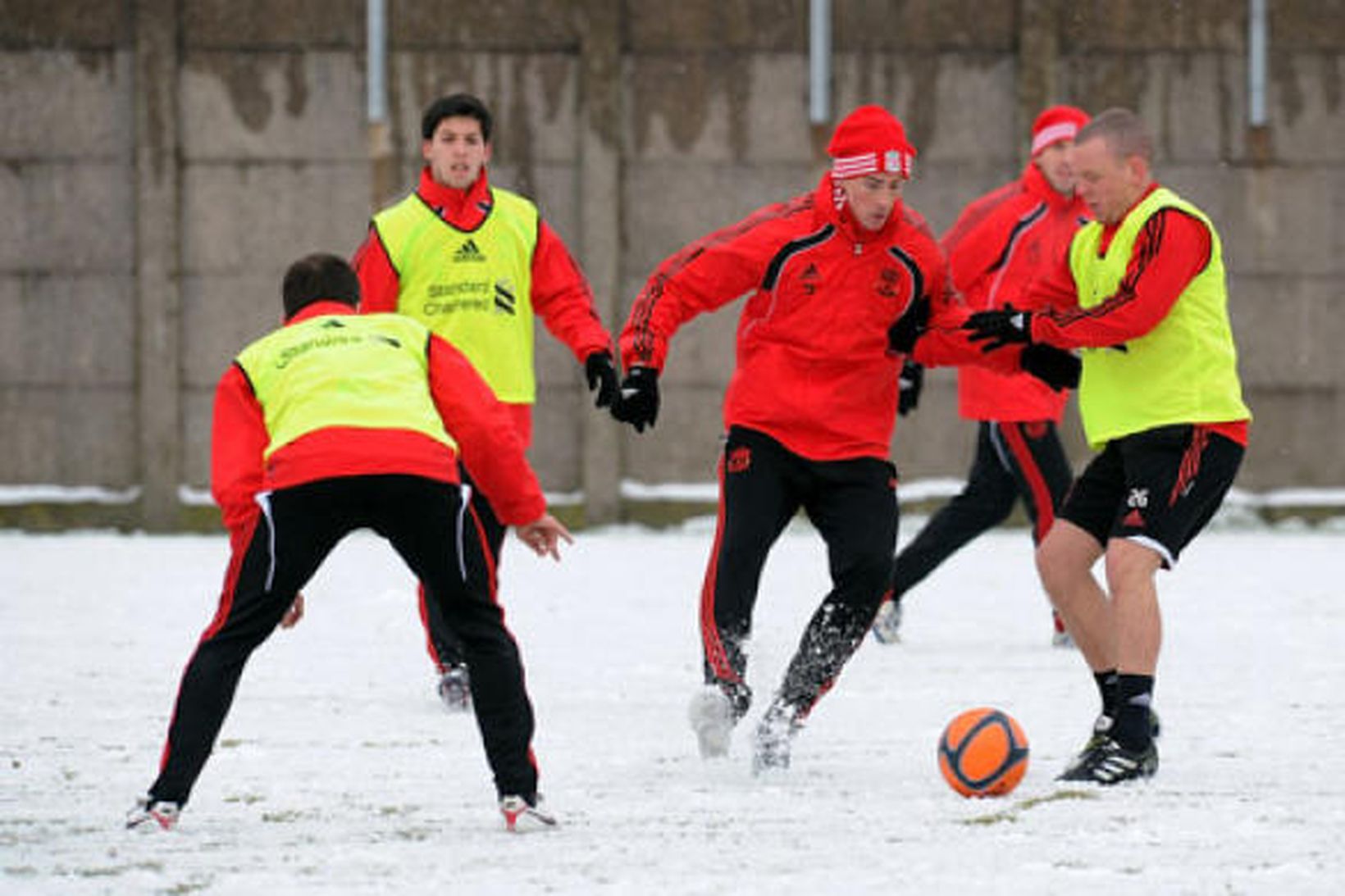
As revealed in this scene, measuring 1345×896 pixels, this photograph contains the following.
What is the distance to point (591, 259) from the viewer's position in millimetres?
13773

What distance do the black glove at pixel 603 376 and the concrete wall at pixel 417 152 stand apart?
271 inches

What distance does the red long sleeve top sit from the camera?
5703mm

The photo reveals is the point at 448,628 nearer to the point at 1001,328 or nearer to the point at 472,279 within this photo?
the point at 472,279

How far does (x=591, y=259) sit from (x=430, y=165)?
635cm

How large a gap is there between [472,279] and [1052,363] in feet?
6.79

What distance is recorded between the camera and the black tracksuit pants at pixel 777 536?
20.0 ft

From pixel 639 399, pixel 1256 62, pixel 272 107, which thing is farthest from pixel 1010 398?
pixel 272 107

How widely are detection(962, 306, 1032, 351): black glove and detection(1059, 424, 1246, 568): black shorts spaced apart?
0.42m

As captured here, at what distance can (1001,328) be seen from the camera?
20.0ft

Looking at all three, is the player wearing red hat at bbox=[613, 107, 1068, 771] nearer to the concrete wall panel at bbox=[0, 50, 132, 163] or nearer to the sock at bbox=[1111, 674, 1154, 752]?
the sock at bbox=[1111, 674, 1154, 752]

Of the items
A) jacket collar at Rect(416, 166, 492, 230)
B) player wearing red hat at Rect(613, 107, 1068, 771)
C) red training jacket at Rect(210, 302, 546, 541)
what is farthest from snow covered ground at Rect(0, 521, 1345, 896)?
jacket collar at Rect(416, 166, 492, 230)

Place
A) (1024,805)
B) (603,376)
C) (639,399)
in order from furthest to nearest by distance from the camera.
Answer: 1. (603,376)
2. (639,399)
3. (1024,805)

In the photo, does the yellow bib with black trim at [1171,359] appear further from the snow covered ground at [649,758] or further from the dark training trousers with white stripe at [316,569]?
the dark training trousers with white stripe at [316,569]

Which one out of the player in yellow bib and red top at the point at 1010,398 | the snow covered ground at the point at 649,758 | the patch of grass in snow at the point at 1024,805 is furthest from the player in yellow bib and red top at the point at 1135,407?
the player in yellow bib and red top at the point at 1010,398
